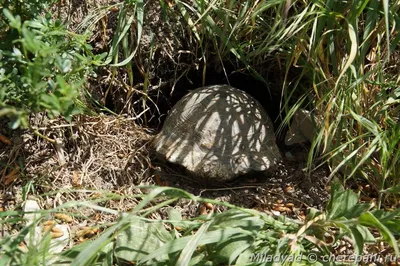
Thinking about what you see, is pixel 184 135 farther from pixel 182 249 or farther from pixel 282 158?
pixel 182 249

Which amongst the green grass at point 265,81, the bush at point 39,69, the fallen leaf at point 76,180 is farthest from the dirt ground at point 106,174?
the bush at point 39,69

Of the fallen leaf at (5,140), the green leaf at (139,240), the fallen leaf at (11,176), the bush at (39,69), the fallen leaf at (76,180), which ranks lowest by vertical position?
the green leaf at (139,240)

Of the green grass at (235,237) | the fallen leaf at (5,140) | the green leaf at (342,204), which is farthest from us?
the fallen leaf at (5,140)

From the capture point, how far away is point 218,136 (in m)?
2.05

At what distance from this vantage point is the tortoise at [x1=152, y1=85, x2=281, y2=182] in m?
1.99

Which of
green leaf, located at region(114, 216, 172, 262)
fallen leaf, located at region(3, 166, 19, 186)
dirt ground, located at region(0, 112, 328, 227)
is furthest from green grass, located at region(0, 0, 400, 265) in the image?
fallen leaf, located at region(3, 166, 19, 186)

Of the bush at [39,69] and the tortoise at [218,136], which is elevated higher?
the bush at [39,69]

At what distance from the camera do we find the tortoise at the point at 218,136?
6.53ft

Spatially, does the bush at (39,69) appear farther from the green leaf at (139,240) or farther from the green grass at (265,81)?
the green leaf at (139,240)

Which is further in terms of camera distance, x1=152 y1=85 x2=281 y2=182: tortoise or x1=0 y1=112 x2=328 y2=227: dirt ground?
x1=152 y1=85 x2=281 y2=182: tortoise

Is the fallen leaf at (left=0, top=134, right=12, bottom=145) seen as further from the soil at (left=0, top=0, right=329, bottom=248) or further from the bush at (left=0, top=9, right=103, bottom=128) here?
the bush at (left=0, top=9, right=103, bottom=128)

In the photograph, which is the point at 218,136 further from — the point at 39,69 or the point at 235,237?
the point at 39,69

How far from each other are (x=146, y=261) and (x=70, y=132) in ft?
2.09

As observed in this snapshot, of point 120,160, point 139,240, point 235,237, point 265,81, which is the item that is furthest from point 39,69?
point 265,81
